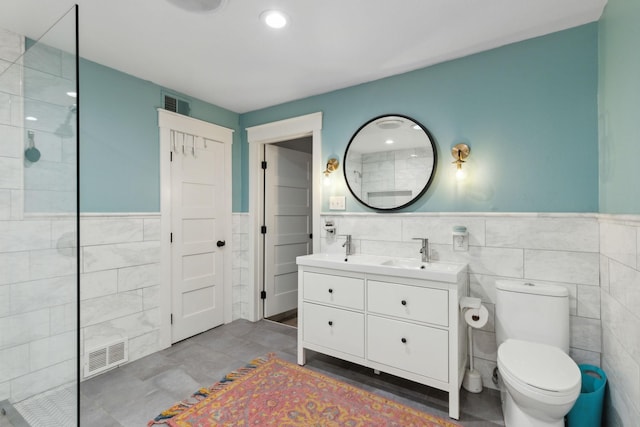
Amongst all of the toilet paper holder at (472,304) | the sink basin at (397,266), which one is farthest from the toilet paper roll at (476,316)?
the sink basin at (397,266)

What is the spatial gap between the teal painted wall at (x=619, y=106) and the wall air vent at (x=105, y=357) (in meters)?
3.44

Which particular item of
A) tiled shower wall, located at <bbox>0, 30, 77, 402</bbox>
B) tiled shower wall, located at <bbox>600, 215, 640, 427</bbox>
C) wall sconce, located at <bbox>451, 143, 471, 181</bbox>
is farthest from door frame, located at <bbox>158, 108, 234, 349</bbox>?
tiled shower wall, located at <bbox>600, 215, 640, 427</bbox>

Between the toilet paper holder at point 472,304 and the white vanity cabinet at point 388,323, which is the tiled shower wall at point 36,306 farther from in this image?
the toilet paper holder at point 472,304

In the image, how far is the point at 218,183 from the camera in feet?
11.1

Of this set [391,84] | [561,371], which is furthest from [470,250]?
[391,84]

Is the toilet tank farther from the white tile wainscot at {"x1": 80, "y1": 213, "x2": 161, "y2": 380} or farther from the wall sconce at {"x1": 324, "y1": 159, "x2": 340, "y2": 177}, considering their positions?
the white tile wainscot at {"x1": 80, "y1": 213, "x2": 161, "y2": 380}

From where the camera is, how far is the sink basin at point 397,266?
194cm

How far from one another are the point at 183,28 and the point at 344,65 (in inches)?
46.5

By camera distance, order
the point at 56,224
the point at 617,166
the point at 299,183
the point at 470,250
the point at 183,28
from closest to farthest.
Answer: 1. the point at 56,224
2. the point at 617,166
3. the point at 183,28
4. the point at 470,250
5. the point at 299,183

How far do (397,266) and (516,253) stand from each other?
2.65 feet

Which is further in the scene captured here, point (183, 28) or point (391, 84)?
point (391, 84)

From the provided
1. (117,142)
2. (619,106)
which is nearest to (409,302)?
(619,106)

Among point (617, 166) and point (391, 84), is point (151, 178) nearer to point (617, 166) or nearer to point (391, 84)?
point (391, 84)

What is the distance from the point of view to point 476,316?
2.02 meters
